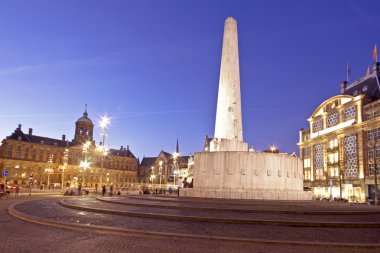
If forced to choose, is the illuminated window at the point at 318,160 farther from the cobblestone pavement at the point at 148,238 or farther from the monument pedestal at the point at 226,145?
the cobblestone pavement at the point at 148,238

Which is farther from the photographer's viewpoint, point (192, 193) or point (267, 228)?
point (192, 193)

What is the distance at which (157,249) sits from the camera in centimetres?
735

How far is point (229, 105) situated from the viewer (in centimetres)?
2181

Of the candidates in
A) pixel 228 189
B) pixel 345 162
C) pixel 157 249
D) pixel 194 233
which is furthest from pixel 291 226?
pixel 345 162

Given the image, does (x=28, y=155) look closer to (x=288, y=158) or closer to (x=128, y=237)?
(x=288, y=158)

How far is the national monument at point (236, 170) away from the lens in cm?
1939

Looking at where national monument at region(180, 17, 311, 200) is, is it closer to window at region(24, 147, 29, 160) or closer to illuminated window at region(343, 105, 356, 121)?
illuminated window at region(343, 105, 356, 121)

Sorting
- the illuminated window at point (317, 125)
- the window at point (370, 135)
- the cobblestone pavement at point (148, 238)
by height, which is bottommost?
the cobblestone pavement at point (148, 238)

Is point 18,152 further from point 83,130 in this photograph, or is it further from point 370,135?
point 370,135

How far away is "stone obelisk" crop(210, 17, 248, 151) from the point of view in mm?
21516

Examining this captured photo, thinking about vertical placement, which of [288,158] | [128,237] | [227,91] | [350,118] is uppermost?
[350,118]

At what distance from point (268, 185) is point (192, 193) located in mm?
4583

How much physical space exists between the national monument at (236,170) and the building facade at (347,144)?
2681 centimetres

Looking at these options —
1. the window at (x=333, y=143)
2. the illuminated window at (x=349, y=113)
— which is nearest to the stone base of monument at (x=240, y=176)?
the illuminated window at (x=349, y=113)
